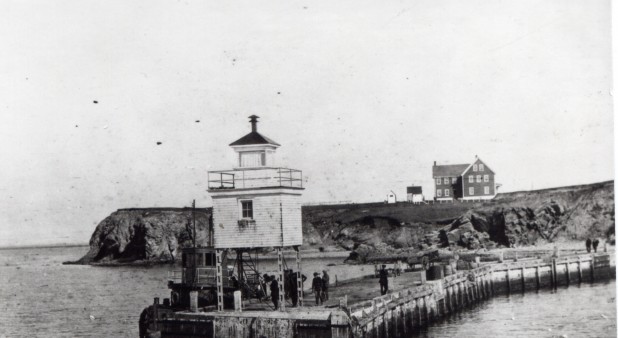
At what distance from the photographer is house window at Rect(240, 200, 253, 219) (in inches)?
904

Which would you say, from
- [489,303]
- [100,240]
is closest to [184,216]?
[100,240]

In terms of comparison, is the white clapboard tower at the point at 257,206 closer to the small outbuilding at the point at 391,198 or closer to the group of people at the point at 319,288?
the group of people at the point at 319,288

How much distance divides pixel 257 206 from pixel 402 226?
215 feet

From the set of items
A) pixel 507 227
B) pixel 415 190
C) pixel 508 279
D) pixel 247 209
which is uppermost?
pixel 415 190

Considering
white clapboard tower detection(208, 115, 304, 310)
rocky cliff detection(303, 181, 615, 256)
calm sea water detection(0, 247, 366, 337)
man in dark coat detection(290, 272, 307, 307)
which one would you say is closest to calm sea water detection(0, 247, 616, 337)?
calm sea water detection(0, 247, 366, 337)

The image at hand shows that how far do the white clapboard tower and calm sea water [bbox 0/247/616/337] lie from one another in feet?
22.1

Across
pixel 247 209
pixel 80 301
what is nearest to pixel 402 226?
pixel 80 301

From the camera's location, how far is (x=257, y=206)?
22.8 m

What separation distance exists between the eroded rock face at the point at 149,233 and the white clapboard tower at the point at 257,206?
65687 mm

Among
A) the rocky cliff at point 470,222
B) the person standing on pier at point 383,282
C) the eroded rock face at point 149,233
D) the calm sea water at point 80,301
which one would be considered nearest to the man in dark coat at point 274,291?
the person standing on pier at point 383,282

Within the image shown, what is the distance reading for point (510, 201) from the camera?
73.3m

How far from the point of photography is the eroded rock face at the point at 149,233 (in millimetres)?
89188

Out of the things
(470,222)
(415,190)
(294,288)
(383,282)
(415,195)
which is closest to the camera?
(294,288)

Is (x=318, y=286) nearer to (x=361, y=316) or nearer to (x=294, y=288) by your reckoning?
(x=294, y=288)
